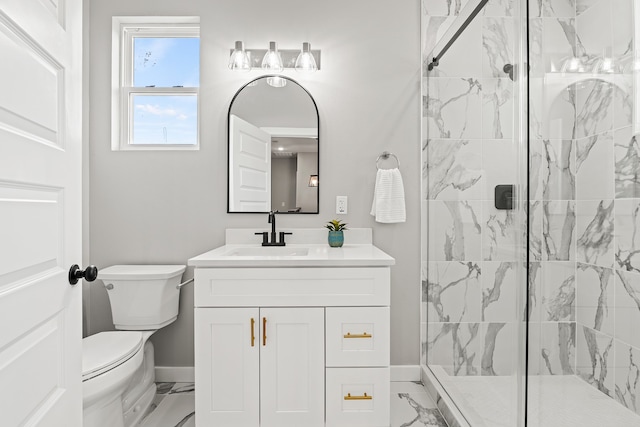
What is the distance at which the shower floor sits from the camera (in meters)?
0.98

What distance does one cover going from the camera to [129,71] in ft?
7.73

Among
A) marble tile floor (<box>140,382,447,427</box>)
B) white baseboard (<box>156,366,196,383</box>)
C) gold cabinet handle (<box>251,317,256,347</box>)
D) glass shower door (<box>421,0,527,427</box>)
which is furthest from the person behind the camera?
white baseboard (<box>156,366,196,383</box>)

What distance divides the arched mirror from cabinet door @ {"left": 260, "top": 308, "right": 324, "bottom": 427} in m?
0.78

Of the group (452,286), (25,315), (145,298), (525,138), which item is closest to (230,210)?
(145,298)

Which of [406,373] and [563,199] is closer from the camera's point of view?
[563,199]

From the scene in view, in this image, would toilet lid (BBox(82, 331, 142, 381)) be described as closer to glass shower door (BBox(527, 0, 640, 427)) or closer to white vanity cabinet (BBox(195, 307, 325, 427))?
white vanity cabinet (BBox(195, 307, 325, 427))

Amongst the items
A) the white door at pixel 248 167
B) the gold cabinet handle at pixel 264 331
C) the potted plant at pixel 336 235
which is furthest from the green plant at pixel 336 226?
the gold cabinet handle at pixel 264 331

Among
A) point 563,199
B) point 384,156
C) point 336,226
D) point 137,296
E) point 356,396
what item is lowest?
point 356,396

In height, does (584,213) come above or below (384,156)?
below

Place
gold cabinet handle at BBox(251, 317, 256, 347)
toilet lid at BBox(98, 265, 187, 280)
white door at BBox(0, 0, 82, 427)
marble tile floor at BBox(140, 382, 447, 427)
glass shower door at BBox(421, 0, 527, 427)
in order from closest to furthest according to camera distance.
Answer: white door at BBox(0, 0, 82, 427)
glass shower door at BBox(421, 0, 527, 427)
gold cabinet handle at BBox(251, 317, 256, 347)
marble tile floor at BBox(140, 382, 447, 427)
toilet lid at BBox(98, 265, 187, 280)

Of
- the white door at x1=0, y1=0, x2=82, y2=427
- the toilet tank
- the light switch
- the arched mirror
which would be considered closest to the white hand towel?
the light switch

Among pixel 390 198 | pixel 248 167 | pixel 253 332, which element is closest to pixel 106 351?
pixel 253 332

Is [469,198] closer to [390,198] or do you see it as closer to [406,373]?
[390,198]

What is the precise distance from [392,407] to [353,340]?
590 millimetres
